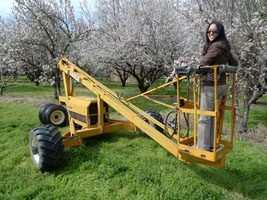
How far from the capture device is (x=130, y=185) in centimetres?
359

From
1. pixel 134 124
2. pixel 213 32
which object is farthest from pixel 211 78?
pixel 134 124

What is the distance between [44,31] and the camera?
35.7 feet

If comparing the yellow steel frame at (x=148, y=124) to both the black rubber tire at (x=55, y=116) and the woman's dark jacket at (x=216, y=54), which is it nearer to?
the woman's dark jacket at (x=216, y=54)

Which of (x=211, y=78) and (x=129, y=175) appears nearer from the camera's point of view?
(x=211, y=78)

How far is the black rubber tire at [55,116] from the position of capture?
7.02 meters

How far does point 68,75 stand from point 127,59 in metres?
7.90

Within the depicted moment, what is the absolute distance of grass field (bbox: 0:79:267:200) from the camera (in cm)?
344

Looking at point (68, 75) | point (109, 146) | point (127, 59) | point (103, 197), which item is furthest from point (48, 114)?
point (127, 59)

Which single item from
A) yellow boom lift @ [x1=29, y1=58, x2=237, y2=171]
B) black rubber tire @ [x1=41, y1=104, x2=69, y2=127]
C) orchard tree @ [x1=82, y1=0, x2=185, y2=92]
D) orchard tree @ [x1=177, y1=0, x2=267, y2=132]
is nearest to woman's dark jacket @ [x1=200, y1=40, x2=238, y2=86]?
yellow boom lift @ [x1=29, y1=58, x2=237, y2=171]

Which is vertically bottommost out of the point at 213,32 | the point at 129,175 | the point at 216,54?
the point at 129,175

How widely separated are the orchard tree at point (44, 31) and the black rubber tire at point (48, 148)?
7104mm

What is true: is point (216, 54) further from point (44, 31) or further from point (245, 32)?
point (44, 31)

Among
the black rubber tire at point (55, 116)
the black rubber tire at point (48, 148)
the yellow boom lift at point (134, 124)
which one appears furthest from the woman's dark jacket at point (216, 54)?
the black rubber tire at point (55, 116)

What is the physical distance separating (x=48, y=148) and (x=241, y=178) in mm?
3591
